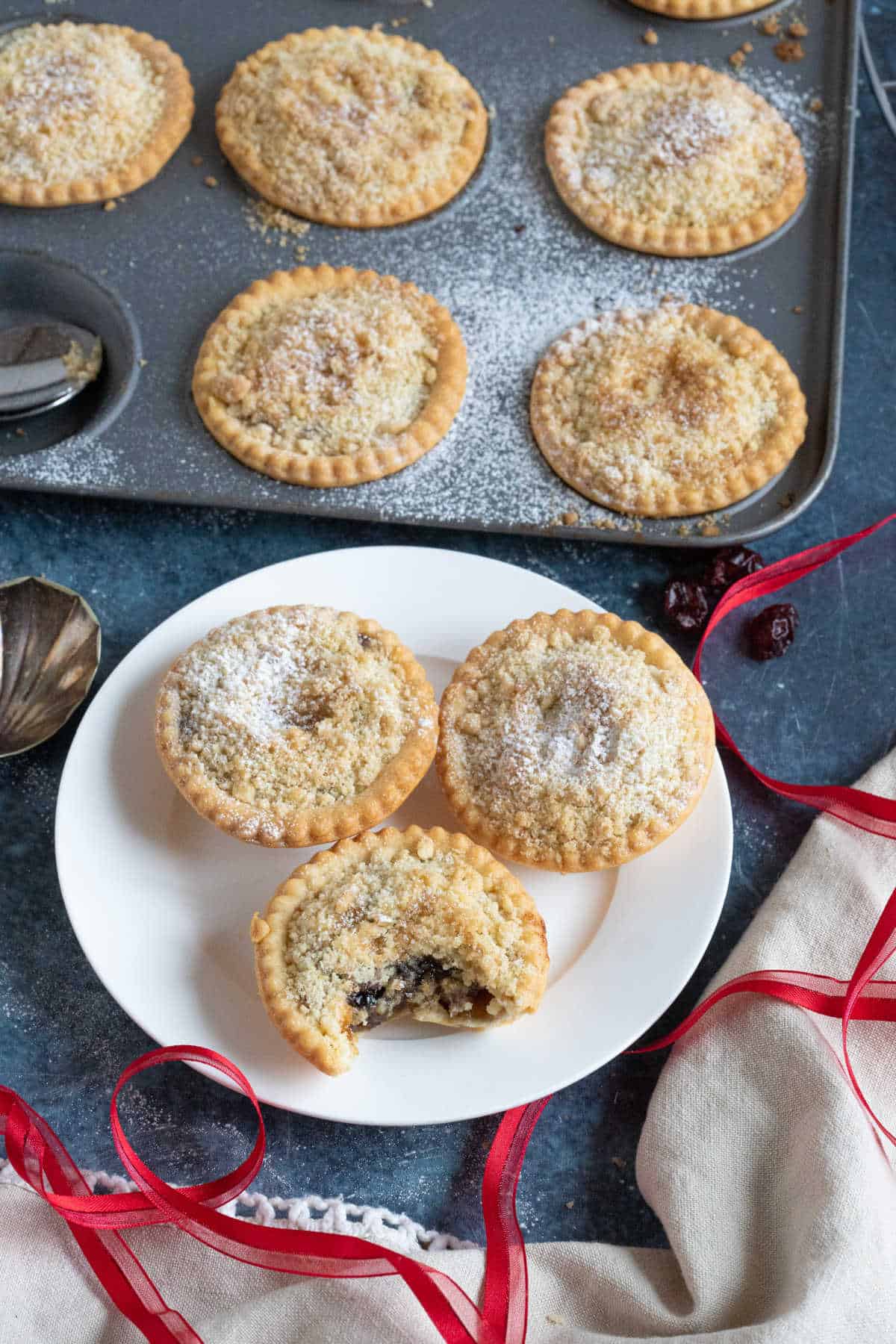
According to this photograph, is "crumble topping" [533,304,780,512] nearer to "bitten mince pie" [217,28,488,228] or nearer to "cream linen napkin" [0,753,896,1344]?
"bitten mince pie" [217,28,488,228]

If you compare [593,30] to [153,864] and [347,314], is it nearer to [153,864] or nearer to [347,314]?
[347,314]

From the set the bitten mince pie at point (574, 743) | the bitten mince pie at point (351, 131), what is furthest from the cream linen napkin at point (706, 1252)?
the bitten mince pie at point (351, 131)

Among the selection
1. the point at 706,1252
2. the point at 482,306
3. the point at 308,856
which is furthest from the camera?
the point at 482,306

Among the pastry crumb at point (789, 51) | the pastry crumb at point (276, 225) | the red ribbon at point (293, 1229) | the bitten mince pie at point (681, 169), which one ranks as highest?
the pastry crumb at point (789, 51)

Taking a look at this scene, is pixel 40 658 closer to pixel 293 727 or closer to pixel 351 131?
pixel 293 727

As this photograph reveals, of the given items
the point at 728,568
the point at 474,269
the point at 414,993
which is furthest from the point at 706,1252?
the point at 474,269

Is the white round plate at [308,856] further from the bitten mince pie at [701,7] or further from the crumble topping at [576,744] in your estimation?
the bitten mince pie at [701,7]
